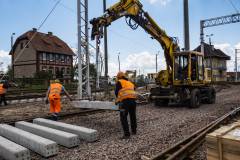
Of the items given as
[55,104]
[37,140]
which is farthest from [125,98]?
[55,104]

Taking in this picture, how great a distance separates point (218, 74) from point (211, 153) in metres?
79.3

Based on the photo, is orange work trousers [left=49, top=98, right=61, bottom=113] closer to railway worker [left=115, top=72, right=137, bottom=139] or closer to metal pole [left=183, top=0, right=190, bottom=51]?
railway worker [left=115, top=72, right=137, bottom=139]

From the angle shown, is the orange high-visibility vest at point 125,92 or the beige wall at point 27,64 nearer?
the orange high-visibility vest at point 125,92

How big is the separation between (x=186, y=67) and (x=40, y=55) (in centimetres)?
4790

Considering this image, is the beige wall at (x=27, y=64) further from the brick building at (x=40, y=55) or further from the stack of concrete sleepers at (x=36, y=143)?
the stack of concrete sleepers at (x=36, y=143)

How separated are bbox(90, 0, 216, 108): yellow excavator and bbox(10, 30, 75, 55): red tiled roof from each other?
150 feet

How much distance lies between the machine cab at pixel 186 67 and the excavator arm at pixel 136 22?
1.56 ft

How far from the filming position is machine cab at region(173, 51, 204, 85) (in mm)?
14430

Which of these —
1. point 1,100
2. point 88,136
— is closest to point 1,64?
point 1,100

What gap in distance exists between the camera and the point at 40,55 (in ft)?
190

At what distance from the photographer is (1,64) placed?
52.5 metres

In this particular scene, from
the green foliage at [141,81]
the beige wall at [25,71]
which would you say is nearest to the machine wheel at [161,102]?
the green foliage at [141,81]

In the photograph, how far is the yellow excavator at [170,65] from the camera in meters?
13.2

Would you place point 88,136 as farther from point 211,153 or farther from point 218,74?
point 218,74
